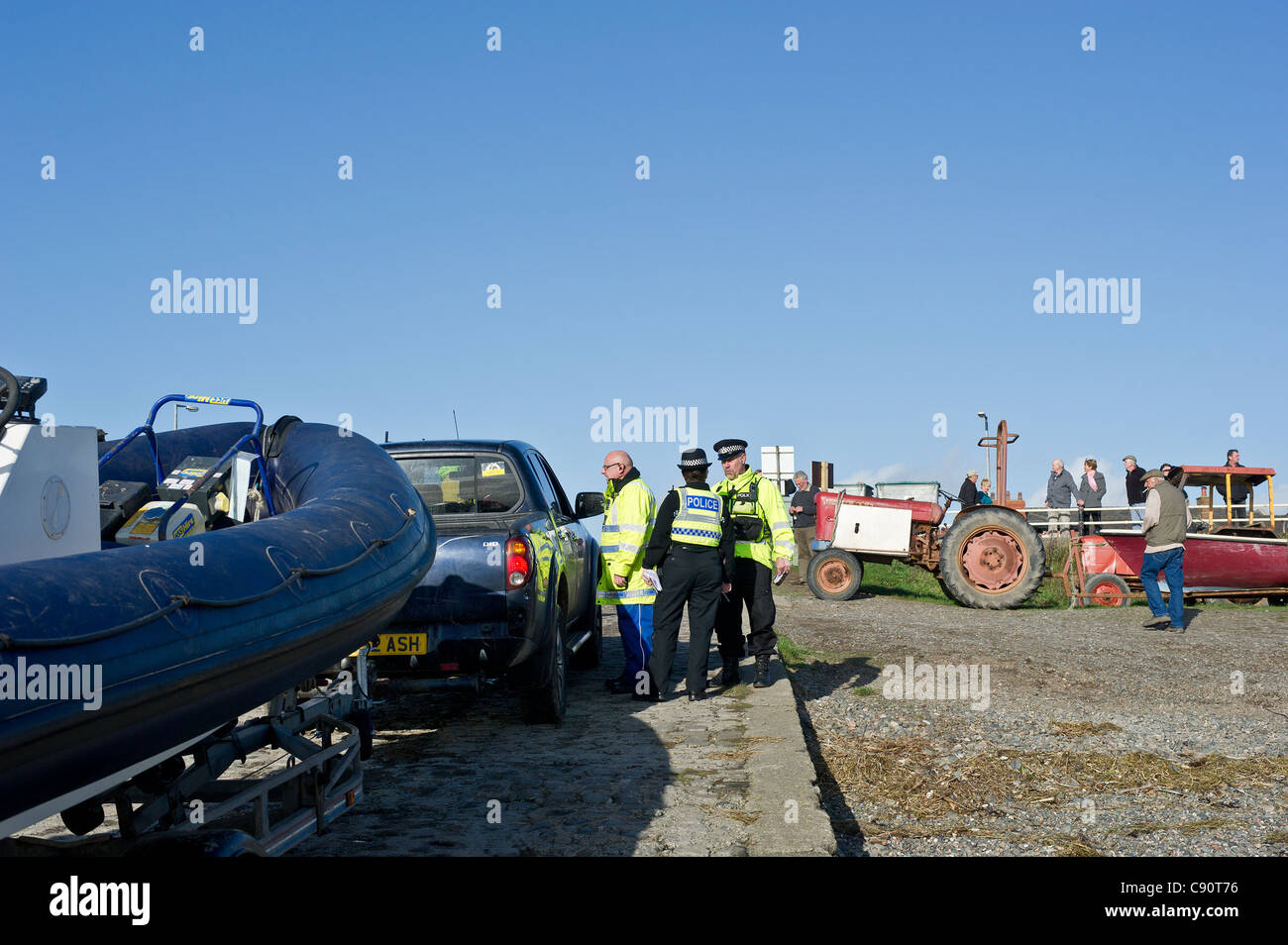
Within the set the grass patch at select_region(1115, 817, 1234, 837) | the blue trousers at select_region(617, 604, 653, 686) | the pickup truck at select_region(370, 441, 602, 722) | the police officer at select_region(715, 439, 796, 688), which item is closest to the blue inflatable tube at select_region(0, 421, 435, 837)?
the pickup truck at select_region(370, 441, 602, 722)

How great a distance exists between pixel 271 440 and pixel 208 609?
87.7 inches

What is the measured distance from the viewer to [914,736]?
6.77 metres

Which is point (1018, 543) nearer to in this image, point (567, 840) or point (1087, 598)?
point (1087, 598)

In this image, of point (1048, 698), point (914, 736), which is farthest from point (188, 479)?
point (1048, 698)

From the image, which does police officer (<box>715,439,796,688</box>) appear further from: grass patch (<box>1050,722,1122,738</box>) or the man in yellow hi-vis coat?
grass patch (<box>1050,722,1122,738</box>)

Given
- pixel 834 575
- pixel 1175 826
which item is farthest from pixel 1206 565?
pixel 1175 826

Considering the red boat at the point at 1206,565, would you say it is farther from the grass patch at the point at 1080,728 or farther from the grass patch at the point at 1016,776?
the grass patch at the point at 1016,776

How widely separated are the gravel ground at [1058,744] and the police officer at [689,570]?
36.4 inches

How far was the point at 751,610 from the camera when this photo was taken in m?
8.28

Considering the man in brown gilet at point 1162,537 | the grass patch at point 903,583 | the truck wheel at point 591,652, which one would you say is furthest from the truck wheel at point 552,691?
the grass patch at point 903,583

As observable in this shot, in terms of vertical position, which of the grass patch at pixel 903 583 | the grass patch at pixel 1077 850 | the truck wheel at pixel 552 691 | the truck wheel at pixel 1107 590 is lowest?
the grass patch at pixel 903 583

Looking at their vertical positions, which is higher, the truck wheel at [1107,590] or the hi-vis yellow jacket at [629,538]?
the hi-vis yellow jacket at [629,538]

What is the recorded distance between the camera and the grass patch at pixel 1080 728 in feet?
22.1

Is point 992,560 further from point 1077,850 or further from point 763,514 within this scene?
point 1077,850
